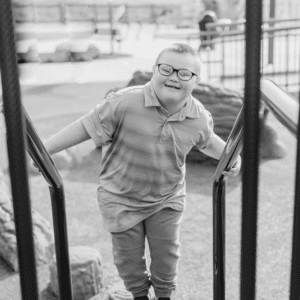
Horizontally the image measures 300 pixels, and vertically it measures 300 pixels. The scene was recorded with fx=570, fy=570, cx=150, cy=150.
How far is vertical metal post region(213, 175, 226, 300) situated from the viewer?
2010 millimetres

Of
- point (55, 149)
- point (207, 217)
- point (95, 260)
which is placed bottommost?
point (207, 217)

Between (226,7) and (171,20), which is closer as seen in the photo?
(226,7)

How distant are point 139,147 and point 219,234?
42 cm

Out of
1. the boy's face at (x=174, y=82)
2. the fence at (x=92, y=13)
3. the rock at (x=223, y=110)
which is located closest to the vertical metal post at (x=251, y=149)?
the boy's face at (x=174, y=82)

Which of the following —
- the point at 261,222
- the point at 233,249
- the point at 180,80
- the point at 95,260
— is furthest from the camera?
the point at 261,222

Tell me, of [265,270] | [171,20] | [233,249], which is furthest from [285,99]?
[171,20]

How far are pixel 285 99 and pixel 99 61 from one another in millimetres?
11001

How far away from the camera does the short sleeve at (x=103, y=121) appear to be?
2.09m

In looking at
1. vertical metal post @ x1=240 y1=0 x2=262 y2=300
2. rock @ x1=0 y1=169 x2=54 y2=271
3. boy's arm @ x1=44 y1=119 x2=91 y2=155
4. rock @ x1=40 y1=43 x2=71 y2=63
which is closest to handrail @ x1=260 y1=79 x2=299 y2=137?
vertical metal post @ x1=240 y1=0 x2=262 y2=300

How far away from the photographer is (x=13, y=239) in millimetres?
2953

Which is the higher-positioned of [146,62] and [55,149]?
[55,149]

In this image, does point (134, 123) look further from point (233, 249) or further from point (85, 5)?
point (85, 5)

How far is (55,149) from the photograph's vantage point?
81.9 inches

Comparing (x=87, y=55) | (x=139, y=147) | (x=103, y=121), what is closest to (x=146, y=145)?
(x=139, y=147)
